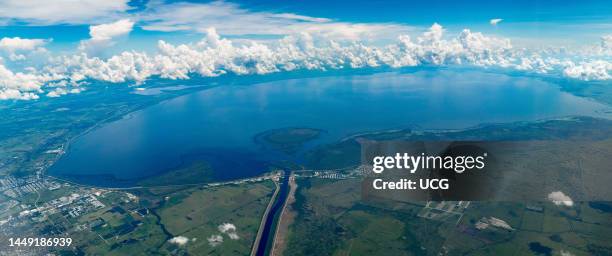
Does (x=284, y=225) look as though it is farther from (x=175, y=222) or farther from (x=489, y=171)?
(x=489, y=171)

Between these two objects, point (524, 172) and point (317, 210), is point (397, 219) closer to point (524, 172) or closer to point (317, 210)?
point (317, 210)

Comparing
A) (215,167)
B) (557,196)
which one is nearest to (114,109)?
(215,167)

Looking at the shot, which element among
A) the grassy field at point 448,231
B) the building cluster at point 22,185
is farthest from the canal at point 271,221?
the building cluster at point 22,185

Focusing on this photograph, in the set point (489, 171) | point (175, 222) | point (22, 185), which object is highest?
point (489, 171)

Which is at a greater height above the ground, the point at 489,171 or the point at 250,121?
the point at 489,171

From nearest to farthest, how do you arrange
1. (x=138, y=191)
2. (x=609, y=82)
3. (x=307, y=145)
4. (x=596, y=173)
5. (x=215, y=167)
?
1. (x=596, y=173)
2. (x=138, y=191)
3. (x=215, y=167)
4. (x=307, y=145)
5. (x=609, y=82)

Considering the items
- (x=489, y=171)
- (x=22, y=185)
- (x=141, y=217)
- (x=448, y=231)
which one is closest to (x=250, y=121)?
(x=22, y=185)

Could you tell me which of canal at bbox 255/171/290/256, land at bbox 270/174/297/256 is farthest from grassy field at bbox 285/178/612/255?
canal at bbox 255/171/290/256

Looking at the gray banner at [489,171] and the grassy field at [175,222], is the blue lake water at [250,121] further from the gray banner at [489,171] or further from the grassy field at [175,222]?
the gray banner at [489,171]
